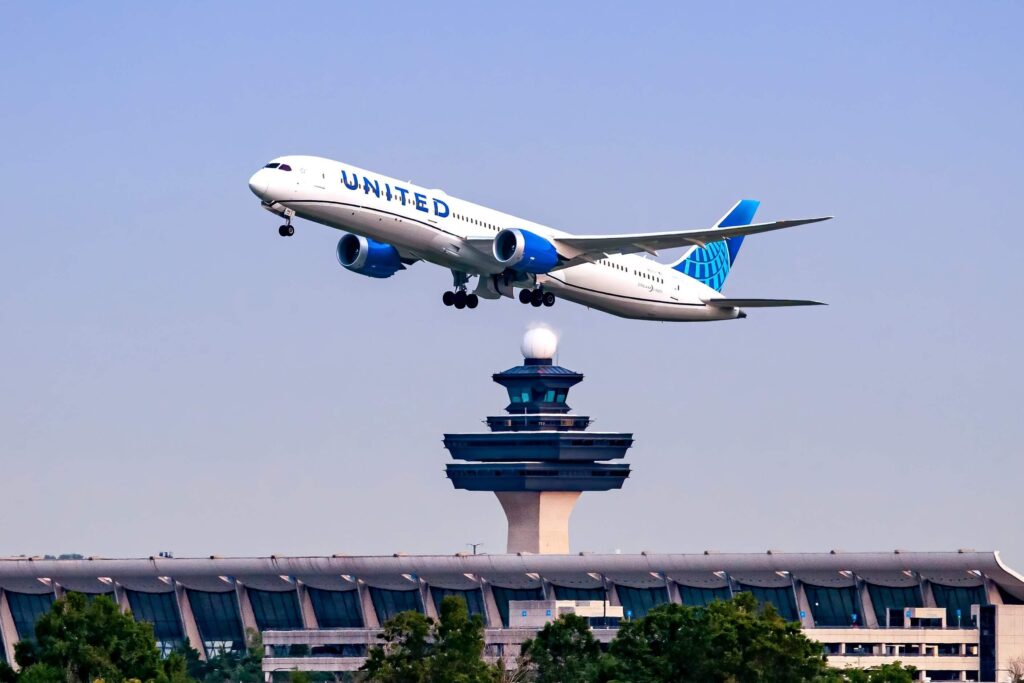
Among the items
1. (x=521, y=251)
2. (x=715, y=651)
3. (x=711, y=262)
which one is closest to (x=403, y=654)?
(x=715, y=651)

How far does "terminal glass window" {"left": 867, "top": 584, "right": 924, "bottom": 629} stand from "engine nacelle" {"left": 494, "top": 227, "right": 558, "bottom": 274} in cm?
11022

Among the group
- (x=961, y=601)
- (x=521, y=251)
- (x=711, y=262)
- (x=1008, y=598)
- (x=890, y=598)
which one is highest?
(x=711, y=262)

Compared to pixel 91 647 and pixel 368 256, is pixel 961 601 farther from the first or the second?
pixel 91 647

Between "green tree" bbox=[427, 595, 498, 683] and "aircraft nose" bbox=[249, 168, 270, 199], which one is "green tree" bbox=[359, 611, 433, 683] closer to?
"green tree" bbox=[427, 595, 498, 683]

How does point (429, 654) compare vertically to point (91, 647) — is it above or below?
below

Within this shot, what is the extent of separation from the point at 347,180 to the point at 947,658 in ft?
319

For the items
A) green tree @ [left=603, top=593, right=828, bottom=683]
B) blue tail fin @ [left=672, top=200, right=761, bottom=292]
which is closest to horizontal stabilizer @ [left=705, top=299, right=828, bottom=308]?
blue tail fin @ [left=672, top=200, right=761, bottom=292]

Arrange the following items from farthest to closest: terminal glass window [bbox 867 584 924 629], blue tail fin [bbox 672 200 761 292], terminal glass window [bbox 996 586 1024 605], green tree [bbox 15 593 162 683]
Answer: terminal glass window [bbox 867 584 924 629] < terminal glass window [bbox 996 586 1024 605] < blue tail fin [bbox 672 200 761 292] < green tree [bbox 15 593 162 683]

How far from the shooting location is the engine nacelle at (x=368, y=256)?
322ft

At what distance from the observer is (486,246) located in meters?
95.6

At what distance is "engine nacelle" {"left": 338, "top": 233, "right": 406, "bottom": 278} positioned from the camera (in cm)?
9819

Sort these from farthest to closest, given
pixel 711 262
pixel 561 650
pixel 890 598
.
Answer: pixel 890 598, pixel 711 262, pixel 561 650

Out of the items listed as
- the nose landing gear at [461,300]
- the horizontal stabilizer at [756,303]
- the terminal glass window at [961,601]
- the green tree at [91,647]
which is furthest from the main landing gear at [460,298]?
the terminal glass window at [961,601]

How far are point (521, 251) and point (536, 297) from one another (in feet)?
17.7
